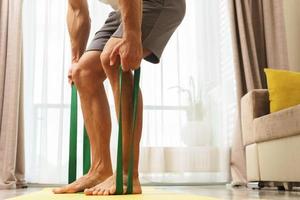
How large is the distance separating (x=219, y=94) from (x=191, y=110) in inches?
11.2

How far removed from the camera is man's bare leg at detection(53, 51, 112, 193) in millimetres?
1500

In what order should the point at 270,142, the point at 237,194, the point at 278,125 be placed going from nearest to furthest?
the point at 237,194 < the point at 278,125 < the point at 270,142

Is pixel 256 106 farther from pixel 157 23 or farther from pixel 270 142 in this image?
pixel 157 23

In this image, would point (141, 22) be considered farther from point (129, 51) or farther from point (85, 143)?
point (85, 143)

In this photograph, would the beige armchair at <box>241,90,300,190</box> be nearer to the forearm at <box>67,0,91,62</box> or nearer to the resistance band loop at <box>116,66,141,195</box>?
the resistance band loop at <box>116,66,141,195</box>

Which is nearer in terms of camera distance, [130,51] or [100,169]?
[130,51]

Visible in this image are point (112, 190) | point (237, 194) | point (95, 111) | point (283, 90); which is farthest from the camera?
point (283, 90)

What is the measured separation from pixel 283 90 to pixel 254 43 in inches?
37.2

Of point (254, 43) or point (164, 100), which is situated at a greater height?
point (254, 43)

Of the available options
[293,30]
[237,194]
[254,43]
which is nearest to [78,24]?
[237,194]

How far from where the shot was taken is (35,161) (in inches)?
121

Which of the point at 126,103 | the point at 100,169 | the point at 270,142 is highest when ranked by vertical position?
the point at 126,103

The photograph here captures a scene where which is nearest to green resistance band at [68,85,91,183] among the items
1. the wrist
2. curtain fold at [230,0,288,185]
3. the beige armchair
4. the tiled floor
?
the tiled floor

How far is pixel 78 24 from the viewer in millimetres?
1740
